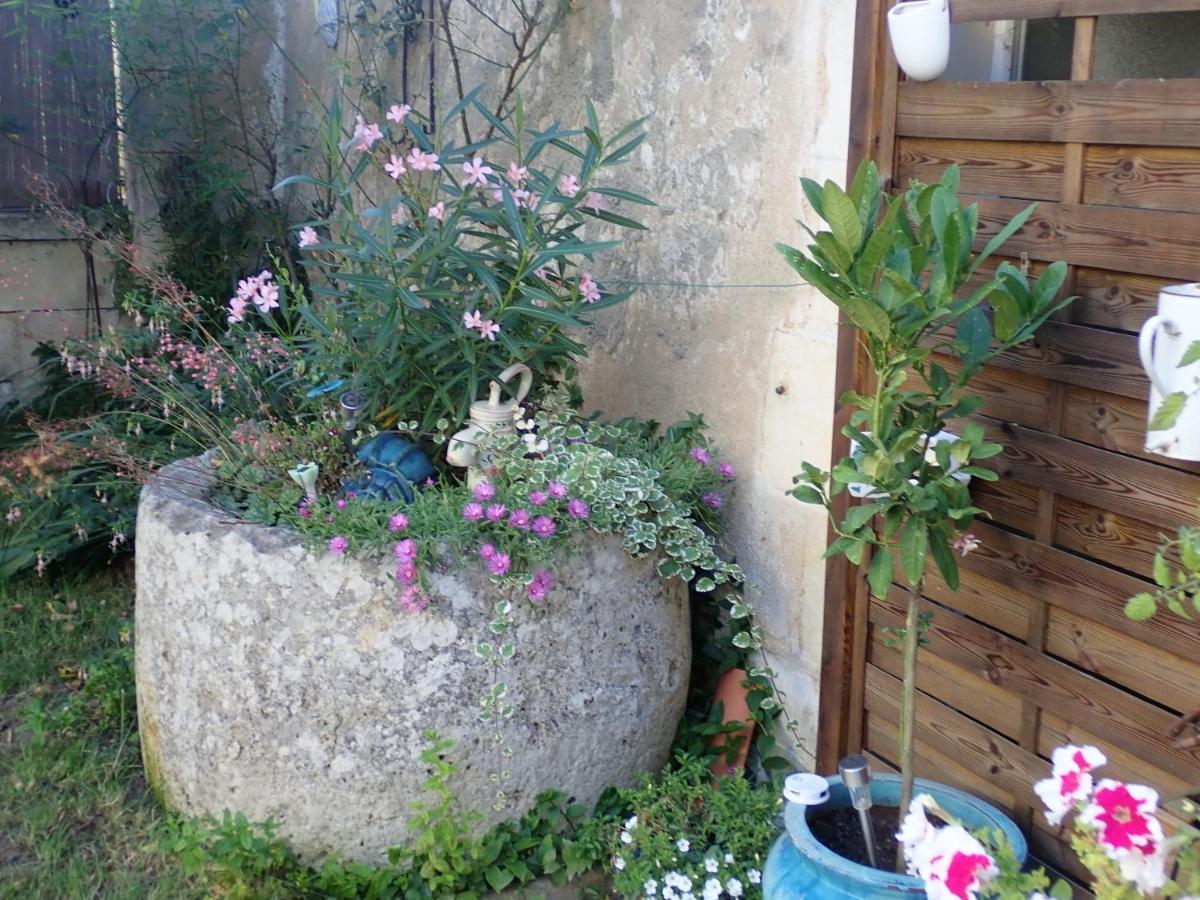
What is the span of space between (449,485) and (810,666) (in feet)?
3.26

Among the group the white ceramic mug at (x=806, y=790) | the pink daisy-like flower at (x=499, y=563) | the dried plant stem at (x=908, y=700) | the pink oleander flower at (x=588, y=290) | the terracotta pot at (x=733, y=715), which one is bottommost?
the terracotta pot at (x=733, y=715)

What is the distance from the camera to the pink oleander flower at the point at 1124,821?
64.9 inches

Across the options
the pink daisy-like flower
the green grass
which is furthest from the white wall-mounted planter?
the green grass

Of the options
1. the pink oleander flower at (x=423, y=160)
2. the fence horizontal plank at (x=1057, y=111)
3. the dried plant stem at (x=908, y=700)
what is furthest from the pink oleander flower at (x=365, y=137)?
the dried plant stem at (x=908, y=700)

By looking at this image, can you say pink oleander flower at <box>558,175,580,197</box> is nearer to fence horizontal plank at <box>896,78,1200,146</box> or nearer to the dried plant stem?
fence horizontal plank at <box>896,78,1200,146</box>

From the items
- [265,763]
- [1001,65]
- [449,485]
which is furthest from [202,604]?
[1001,65]

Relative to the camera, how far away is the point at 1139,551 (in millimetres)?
2064

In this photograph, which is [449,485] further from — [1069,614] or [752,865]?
[1069,614]

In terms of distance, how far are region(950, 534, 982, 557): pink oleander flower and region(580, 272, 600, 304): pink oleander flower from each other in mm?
1118

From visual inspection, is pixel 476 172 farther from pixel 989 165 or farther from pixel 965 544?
pixel 965 544

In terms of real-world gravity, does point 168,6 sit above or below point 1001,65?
above

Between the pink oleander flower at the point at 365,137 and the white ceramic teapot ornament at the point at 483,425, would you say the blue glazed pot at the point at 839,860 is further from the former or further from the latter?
the pink oleander flower at the point at 365,137

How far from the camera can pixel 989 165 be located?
89.0 inches

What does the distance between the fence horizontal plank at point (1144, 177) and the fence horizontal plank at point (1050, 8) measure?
0.21m
